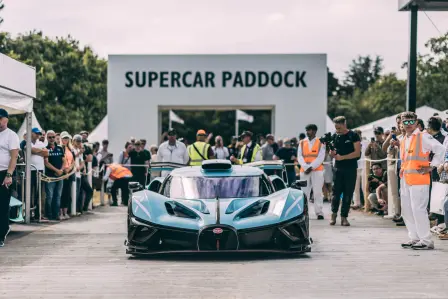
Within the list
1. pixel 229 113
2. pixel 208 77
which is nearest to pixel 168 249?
pixel 208 77

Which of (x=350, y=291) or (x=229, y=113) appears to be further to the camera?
(x=229, y=113)

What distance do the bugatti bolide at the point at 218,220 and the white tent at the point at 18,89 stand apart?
15.7 ft

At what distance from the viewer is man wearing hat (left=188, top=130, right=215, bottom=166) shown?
2098cm

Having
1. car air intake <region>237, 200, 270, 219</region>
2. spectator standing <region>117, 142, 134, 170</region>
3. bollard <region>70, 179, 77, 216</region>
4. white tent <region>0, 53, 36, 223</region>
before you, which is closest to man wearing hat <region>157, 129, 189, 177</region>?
bollard <region>70, 179, 77, 216</region>

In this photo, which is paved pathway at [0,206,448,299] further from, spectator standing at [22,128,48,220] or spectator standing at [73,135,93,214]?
spectator standing at [73,135,93,214]

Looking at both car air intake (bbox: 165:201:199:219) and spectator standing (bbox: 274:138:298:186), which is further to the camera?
spectator standing (bbox: 274:138:298:186)

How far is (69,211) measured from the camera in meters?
21.1

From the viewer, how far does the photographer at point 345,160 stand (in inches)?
680

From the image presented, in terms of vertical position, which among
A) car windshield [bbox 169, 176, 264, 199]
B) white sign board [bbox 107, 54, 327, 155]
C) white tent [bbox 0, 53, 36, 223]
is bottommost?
car windshield [bbox 169, 176, 264, 199]

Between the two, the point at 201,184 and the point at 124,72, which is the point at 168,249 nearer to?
the point at 201,184

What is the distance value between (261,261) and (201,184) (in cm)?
188

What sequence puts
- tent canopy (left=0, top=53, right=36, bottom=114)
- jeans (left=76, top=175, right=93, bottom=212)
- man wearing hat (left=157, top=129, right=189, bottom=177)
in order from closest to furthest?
tent canopy (left=0, top=53, right=36, bottom=114) < man wearing hat (left=157, top=129, right=189, bottom=177) < jeans (left=76, top=175, right=93, bottom=212)

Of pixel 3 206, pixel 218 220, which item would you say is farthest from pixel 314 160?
pixel 218 220

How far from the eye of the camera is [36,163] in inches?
745
